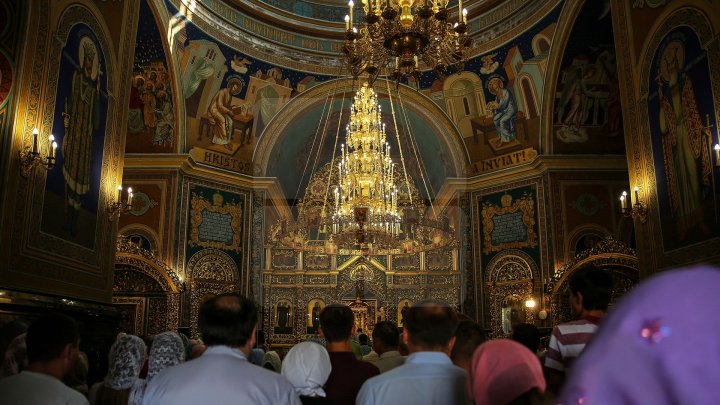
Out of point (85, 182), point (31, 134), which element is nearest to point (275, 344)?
point (85, 182)

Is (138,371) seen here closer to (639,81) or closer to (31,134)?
(31,134)

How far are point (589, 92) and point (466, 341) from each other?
14.5m

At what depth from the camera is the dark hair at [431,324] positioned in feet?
8.91

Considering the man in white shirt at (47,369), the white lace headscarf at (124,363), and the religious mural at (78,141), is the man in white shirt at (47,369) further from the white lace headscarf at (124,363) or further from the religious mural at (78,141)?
the religious mural at (78,141)

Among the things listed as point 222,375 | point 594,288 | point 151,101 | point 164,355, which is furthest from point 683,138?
point 151,101

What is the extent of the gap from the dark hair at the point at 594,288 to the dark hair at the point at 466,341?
64 centimetres

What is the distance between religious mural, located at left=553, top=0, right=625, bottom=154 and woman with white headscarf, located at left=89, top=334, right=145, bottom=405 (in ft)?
47.5

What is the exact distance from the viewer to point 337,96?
1966 centimetres

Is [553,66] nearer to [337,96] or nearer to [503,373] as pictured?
[337,96]

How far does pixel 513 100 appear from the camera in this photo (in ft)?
57.6

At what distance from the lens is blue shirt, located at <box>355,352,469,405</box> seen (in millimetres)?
2643

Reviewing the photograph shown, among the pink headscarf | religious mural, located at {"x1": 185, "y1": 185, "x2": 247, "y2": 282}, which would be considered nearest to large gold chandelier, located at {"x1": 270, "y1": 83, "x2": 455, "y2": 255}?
religious mural, located at {"x1": 185, "y1": 185, "x2": 247, "y2": 282}

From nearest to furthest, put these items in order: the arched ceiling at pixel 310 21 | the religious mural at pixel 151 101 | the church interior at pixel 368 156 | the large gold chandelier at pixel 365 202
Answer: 1. the church interior at pixel 368 156
2. the large gold chandelier at pixel 365 202
3. the religious mural at pixel 151 101
4. the arched ceiling at pixel 310 21

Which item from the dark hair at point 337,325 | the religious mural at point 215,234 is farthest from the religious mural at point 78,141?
the religious mural at point 215,234
